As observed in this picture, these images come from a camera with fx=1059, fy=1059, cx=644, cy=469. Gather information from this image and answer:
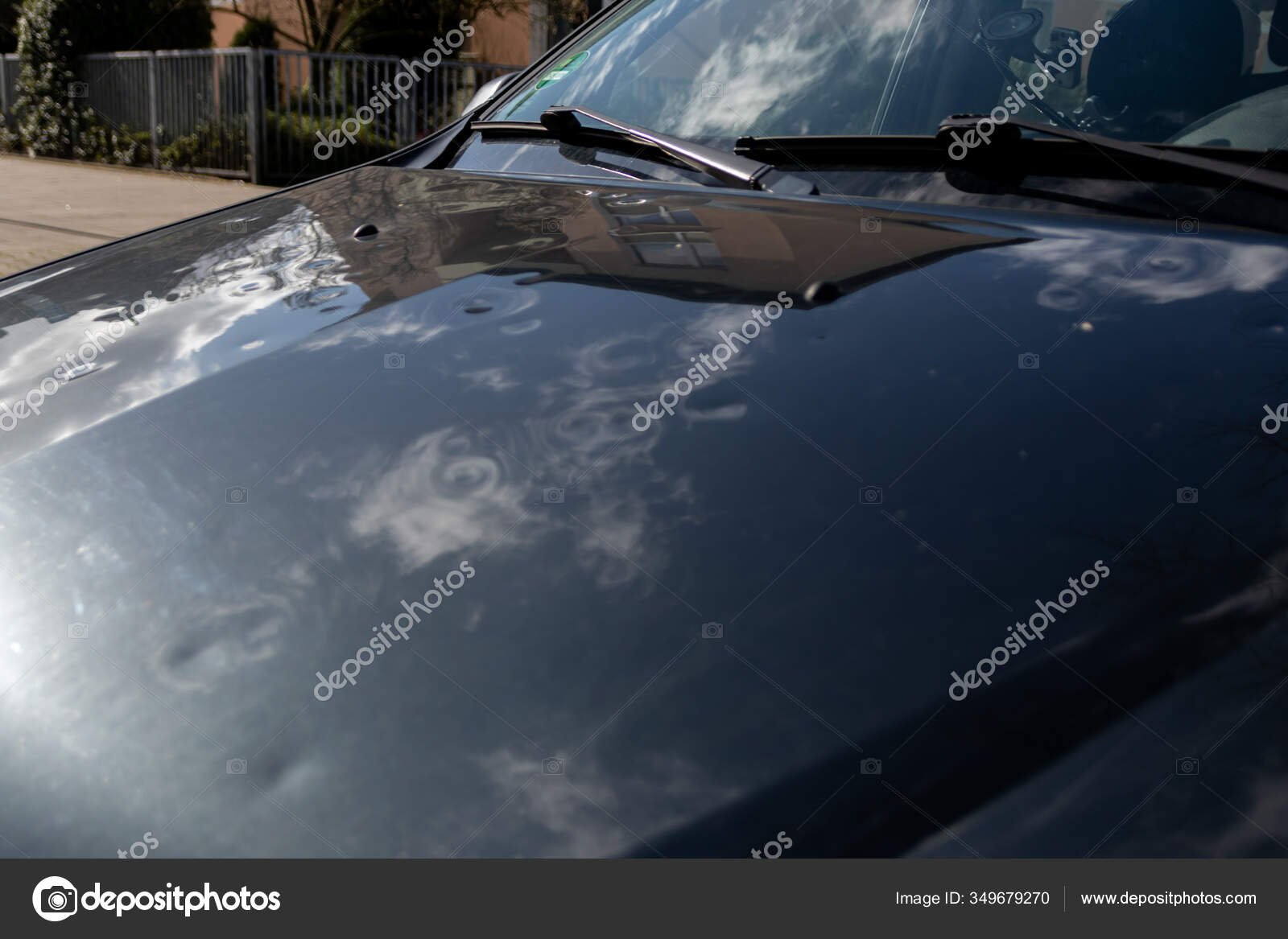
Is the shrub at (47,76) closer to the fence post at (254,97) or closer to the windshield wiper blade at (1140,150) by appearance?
the fence post at (254,97)

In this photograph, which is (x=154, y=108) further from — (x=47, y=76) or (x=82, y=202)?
(x=82, y=202)

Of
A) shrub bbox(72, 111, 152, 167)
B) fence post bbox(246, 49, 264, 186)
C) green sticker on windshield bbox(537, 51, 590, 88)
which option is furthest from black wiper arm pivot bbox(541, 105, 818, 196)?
shrub bbox(72, 111, 152, 167)

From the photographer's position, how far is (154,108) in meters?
14.8

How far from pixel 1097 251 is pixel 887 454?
45 centimetres

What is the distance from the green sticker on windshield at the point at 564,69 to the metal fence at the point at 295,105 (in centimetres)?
1108

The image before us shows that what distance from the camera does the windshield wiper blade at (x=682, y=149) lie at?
4.73 feet

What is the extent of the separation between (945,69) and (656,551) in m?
1.06

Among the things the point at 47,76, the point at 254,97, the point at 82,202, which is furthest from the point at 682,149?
the point at 47,76

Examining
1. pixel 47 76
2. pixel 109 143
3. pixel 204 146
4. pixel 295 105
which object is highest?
pixel 295 105

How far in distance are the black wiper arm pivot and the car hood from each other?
0.32 m

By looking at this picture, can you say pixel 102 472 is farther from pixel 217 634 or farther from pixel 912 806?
pixel 912 806

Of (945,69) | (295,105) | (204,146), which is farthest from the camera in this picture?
(204,146)

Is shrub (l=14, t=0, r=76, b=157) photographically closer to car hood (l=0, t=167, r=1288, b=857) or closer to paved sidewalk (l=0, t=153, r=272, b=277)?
paved sidewalk (l=0, t=153, r=272, b=277)

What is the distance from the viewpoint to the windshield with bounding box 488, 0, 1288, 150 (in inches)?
53.2
